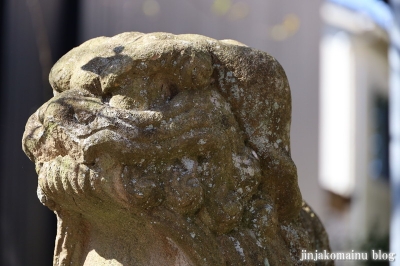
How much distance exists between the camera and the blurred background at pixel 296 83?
2.98m

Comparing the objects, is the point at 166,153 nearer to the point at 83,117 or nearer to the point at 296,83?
the point at 83,117

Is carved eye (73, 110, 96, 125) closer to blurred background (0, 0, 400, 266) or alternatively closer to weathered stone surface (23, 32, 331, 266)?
weathered stone surface (23, 32, 331, 266)

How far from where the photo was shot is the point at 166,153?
1.32m

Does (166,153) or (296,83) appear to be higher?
(166,153)

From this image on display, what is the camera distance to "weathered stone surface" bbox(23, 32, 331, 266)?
1.30 meters

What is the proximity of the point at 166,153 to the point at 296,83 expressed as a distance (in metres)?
2.78

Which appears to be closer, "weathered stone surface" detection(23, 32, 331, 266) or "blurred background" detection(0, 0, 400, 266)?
"weathered stone surface" detection(23, 32, 331, 266)

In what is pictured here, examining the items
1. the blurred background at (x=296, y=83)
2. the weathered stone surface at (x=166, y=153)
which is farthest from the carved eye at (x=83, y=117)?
the blurred background at (x=296, y=83)

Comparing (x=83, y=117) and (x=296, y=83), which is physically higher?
(x=83, y=117)

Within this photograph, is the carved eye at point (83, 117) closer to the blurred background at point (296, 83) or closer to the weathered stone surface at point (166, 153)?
the weathered stone surface at point (166, 153)

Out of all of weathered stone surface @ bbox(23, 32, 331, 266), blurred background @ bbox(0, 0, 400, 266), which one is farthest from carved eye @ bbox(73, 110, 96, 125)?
blurred background @ bbox(0, 0, 400, 266)

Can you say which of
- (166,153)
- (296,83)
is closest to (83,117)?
(166,153)

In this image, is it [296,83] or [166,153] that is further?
[296,83]

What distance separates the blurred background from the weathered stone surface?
5.20 feet
